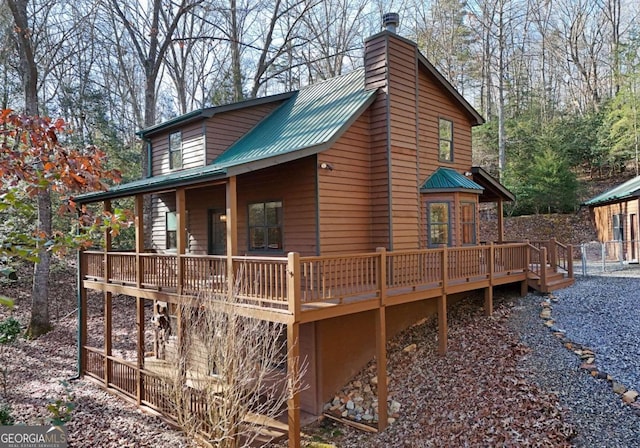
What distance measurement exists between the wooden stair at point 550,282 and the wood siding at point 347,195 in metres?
5.79

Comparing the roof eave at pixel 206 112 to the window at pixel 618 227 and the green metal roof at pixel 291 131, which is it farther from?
the window at pixel 618 227

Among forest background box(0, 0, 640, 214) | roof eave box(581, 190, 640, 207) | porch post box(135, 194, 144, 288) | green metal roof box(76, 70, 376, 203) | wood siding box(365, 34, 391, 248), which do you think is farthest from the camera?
forest background box(0, 0, 640, 214)

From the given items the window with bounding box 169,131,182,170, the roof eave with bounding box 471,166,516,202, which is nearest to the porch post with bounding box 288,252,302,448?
the window with bounding box 169,131,182,170

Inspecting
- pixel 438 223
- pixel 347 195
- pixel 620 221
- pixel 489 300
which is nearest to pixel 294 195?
pixel 347 195

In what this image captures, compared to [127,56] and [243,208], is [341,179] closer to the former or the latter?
[243,208]

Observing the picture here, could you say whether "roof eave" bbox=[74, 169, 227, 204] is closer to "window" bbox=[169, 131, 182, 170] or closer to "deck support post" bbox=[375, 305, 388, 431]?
"window" bbox=[169, 131, 182, 170]

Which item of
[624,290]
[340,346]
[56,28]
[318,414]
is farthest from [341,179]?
[56,28]

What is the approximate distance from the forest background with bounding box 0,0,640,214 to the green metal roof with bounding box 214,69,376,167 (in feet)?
25.7

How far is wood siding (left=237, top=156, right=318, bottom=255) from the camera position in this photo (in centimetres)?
1003

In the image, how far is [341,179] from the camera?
10516mm

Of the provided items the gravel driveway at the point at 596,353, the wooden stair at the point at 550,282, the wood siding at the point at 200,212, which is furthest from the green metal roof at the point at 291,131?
the wooden stair at the point at 550,282

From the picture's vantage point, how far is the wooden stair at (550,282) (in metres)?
13.0

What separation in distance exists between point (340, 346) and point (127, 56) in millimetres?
24381

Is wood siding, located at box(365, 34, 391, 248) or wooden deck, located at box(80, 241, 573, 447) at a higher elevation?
wood siding, located at box(365, 34, 391, 248)
